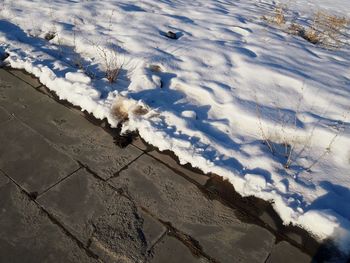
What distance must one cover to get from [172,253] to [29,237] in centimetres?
99

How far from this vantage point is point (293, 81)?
389 cm

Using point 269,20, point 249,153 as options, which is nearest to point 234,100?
point 249,153

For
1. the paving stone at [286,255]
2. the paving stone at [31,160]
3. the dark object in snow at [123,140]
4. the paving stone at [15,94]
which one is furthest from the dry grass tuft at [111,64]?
the paving stone at [286,255]

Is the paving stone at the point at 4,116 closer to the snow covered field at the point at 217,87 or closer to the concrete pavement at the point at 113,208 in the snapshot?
the concrete pavement at the point at 113,208

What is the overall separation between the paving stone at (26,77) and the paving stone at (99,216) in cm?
152

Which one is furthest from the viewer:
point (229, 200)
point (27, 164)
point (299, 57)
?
point (299, 57)

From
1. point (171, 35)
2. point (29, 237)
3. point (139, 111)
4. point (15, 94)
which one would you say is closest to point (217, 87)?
point (139, 111)

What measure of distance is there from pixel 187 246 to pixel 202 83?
1.96m

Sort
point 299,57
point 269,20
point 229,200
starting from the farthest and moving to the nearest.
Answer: point 269,20, point 299,57, point 229,200

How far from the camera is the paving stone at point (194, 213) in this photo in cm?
237

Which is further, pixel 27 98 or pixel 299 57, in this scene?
pixel 299 57

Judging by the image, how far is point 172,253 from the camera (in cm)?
230

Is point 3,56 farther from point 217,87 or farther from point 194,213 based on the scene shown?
point 194,213

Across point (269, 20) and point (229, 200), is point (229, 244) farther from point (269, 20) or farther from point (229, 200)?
point (269, 20)
